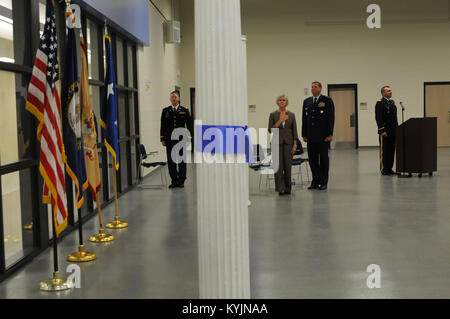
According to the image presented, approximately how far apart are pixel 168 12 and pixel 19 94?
12277 millimetres

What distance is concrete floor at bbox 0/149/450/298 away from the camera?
4461 millimetres

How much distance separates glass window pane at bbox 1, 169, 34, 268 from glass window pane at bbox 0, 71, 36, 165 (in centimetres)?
20

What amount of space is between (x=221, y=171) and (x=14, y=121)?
132 inches

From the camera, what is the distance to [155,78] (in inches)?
551

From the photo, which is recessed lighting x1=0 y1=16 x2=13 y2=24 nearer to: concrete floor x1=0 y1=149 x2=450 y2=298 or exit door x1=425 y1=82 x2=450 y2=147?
concrete floor x1=0 y1=149 x2=450 y2=298

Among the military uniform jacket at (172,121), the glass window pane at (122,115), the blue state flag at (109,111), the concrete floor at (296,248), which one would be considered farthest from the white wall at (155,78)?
the blue state flag at (109,111)

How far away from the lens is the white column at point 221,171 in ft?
8.67

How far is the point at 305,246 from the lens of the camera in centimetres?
585

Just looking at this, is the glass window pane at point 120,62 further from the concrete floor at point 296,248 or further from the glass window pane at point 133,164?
the concrete floor at point 296,248

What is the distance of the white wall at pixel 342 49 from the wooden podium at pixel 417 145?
8.78 metres

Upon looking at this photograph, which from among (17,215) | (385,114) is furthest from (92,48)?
(385,114)

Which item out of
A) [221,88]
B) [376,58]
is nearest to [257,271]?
[221,88]
